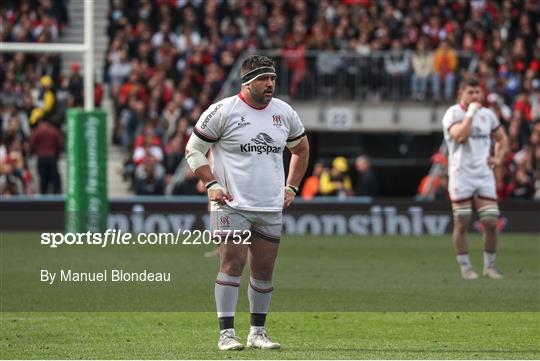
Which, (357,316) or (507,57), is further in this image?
(507,57)

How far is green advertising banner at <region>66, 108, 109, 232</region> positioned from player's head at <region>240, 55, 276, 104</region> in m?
11.9

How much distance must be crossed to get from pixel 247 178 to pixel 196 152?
0.43 m

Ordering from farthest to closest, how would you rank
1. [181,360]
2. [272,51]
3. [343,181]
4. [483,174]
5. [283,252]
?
[272,51] → [343,181] → [283,252] → [483,174] → [181,360]

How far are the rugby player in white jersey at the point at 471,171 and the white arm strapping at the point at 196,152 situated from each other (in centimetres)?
629

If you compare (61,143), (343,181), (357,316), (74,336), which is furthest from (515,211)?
(74,336)

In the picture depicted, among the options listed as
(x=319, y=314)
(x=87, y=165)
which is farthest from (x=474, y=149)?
(x=87, y=165)

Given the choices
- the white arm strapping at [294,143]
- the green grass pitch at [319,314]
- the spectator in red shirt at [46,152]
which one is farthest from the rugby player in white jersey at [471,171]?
the spectator in red shirt at [46,152]

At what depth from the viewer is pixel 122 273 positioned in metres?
17.6

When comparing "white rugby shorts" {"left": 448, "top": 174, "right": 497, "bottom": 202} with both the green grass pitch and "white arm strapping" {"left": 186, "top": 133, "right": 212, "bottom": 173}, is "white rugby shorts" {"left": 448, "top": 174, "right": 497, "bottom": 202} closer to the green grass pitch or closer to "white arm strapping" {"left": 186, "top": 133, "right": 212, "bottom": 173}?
the green grass pitch

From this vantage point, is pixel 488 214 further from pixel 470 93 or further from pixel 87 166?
pixel 87 166

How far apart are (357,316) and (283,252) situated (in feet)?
26.5

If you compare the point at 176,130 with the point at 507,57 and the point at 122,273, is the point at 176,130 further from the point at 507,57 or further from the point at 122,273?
the point at 122,273

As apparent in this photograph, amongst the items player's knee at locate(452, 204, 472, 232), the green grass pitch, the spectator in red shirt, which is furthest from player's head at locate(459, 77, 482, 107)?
the spectator in red shirt

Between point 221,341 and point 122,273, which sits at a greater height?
point 221,341
